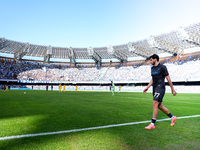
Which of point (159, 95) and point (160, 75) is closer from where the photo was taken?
point (159, 95)

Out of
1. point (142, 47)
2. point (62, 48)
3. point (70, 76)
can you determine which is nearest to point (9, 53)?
point (62, 48)

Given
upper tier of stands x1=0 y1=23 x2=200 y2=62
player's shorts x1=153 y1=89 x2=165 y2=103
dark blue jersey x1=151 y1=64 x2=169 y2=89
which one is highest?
upper tier of stands x1=0 y1=23 x2=200 y2=62

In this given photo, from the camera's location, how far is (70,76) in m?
62.0

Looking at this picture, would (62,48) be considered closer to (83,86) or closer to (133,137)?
(83,86)

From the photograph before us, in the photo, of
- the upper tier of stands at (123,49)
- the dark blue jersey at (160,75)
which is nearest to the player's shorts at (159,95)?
the dark blue jersey at (160,75)

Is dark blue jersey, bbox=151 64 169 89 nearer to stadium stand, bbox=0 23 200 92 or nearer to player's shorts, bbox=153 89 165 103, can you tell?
player's shorts, bbox=153 89 165 103

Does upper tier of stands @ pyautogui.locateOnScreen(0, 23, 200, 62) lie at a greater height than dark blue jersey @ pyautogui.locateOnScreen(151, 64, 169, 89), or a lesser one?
greater

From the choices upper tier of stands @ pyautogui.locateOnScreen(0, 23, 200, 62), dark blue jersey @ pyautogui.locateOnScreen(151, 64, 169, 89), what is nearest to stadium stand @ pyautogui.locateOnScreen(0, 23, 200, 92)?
upper tier of stands @ pyautogui.locateOnScreen(0, 23, 200, 62)

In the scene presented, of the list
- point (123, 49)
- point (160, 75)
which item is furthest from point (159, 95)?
point (123, 49)

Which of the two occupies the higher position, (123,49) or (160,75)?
(123,49)

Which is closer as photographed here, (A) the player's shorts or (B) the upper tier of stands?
(A) the player's shorts

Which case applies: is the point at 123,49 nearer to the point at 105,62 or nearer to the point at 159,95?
the point at 105,62

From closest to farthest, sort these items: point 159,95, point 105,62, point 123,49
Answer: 1. point 159,95
2. point 123,49
3. point 105,62

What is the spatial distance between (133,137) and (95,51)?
6214cm
